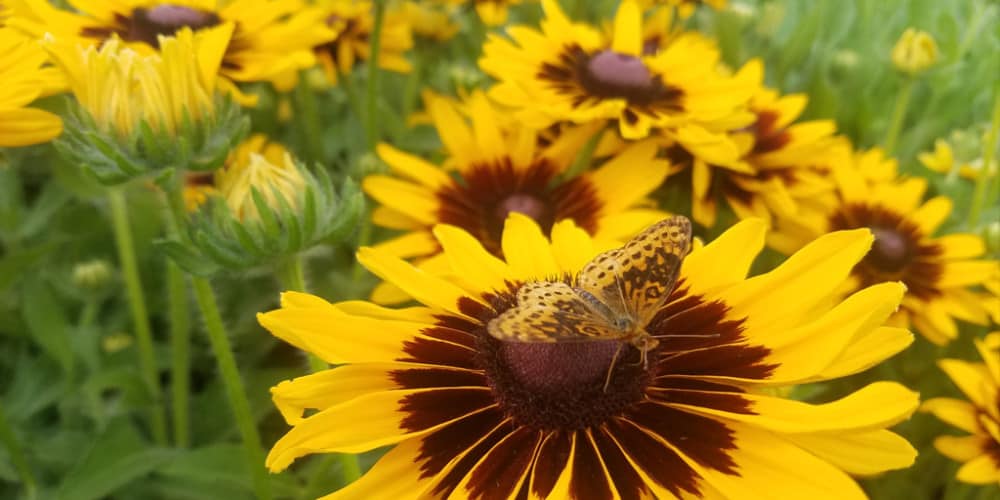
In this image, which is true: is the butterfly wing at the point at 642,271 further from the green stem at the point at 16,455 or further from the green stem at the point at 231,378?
the green stem at the point at 16,455

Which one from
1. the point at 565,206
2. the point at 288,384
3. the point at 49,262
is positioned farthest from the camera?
the point at 49,262

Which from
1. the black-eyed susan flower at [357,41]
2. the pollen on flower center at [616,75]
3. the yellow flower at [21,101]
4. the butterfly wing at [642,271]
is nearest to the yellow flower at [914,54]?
the pollen on flower center at [616,75]

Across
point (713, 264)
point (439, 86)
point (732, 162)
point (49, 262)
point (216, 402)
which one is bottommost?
point (216, 402)

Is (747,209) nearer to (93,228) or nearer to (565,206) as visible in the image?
(565,206)

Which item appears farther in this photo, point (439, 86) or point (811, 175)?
point (439, 86)

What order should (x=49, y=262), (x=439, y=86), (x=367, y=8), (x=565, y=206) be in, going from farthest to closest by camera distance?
(x=439, y=86) < (x=367, y=8) < (x=49, y=262) < (x=565, y=206)

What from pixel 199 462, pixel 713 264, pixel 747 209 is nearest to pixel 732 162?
pixel 747 209

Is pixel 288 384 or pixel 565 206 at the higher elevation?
pixel 565 206
